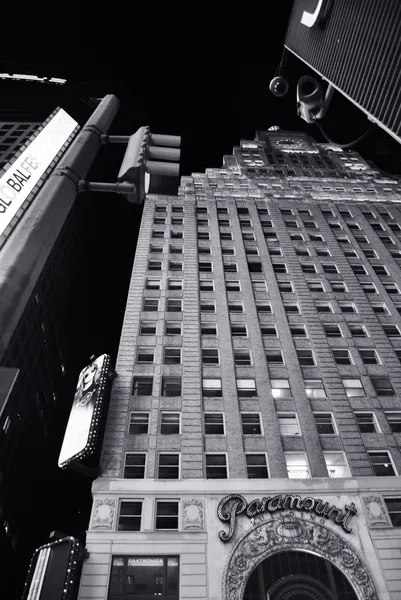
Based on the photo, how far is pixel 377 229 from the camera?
66.8 meters

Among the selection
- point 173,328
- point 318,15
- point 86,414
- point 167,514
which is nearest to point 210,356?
point 173,328

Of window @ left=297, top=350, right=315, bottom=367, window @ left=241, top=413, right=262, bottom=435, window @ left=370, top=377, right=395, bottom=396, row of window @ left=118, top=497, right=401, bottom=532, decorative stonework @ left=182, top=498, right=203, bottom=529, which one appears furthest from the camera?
window @ left=297, top=350, right=315, bottom=367

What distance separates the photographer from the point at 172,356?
138 feet

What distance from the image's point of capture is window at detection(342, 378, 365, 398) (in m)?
38.8

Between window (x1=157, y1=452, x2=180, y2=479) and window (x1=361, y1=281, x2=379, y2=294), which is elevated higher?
window (x1=361, y1=281, x2=379, y2=294)

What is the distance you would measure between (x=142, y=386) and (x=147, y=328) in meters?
8.31

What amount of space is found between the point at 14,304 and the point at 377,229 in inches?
2779

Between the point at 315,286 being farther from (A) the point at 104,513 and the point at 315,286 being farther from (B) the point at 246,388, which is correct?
(A) the point at 104,513

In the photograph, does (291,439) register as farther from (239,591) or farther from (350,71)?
(350,71)

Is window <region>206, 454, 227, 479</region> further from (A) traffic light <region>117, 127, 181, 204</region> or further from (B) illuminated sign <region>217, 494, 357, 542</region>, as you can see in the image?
(A) traffic light <region>117, 127, 181, 204</region>

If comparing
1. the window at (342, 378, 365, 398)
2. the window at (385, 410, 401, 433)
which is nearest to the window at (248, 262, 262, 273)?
the window at (342, 378, 365, 398)

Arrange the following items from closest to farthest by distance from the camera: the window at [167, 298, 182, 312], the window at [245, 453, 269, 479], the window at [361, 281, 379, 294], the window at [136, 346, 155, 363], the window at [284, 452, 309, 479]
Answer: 1. the window at [245, 453, 269, 479]
2. the window at [284, 452, 309, 479]
3. the window at [136, 346, 155, 363]
4. the window at [167, 298, 182, 312]
5. the window at [361, 281, 379, 294]

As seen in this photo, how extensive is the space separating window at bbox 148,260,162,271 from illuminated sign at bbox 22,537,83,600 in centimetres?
3474

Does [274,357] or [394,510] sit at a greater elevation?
[274,357]
